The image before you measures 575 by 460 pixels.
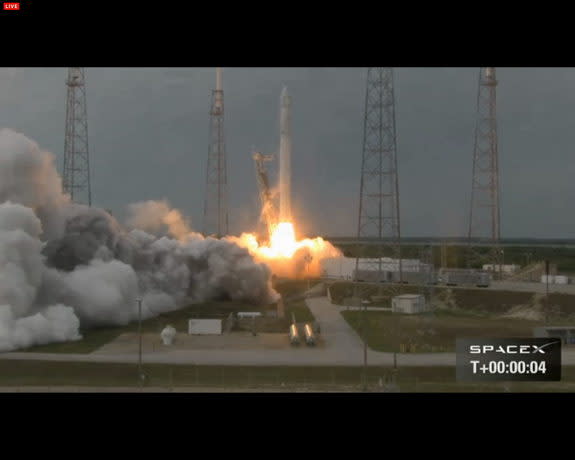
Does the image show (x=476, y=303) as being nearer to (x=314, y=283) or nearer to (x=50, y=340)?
(x=314, y=283)

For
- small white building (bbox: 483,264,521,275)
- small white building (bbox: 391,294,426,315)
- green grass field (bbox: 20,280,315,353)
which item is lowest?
green grass field (bbox: 20,280,315,353)

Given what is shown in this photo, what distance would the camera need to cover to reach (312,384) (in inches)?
573

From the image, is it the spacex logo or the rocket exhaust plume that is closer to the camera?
the spacex logo

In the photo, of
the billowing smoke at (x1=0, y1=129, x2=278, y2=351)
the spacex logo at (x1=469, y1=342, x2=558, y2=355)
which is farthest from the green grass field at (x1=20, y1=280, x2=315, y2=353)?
the spacex logo at (x1=469, y1=342, x2=558, y2=355)

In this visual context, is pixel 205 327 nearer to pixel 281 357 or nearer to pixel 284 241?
pixel 281 357

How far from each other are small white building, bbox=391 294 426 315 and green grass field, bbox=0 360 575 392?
10.4 m

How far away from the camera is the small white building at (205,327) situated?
22.2m

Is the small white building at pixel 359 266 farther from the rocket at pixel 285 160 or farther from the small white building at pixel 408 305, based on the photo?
the small white building at pixel 408 305

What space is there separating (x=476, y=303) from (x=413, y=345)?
39.3ft

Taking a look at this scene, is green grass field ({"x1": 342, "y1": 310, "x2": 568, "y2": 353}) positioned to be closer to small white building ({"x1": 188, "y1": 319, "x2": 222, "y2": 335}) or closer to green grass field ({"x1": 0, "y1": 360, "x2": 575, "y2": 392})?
green grass field ({"x1": 0, "y1": 360, "x2": 575, "y2": 392})

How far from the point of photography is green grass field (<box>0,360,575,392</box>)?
14.3 meters
